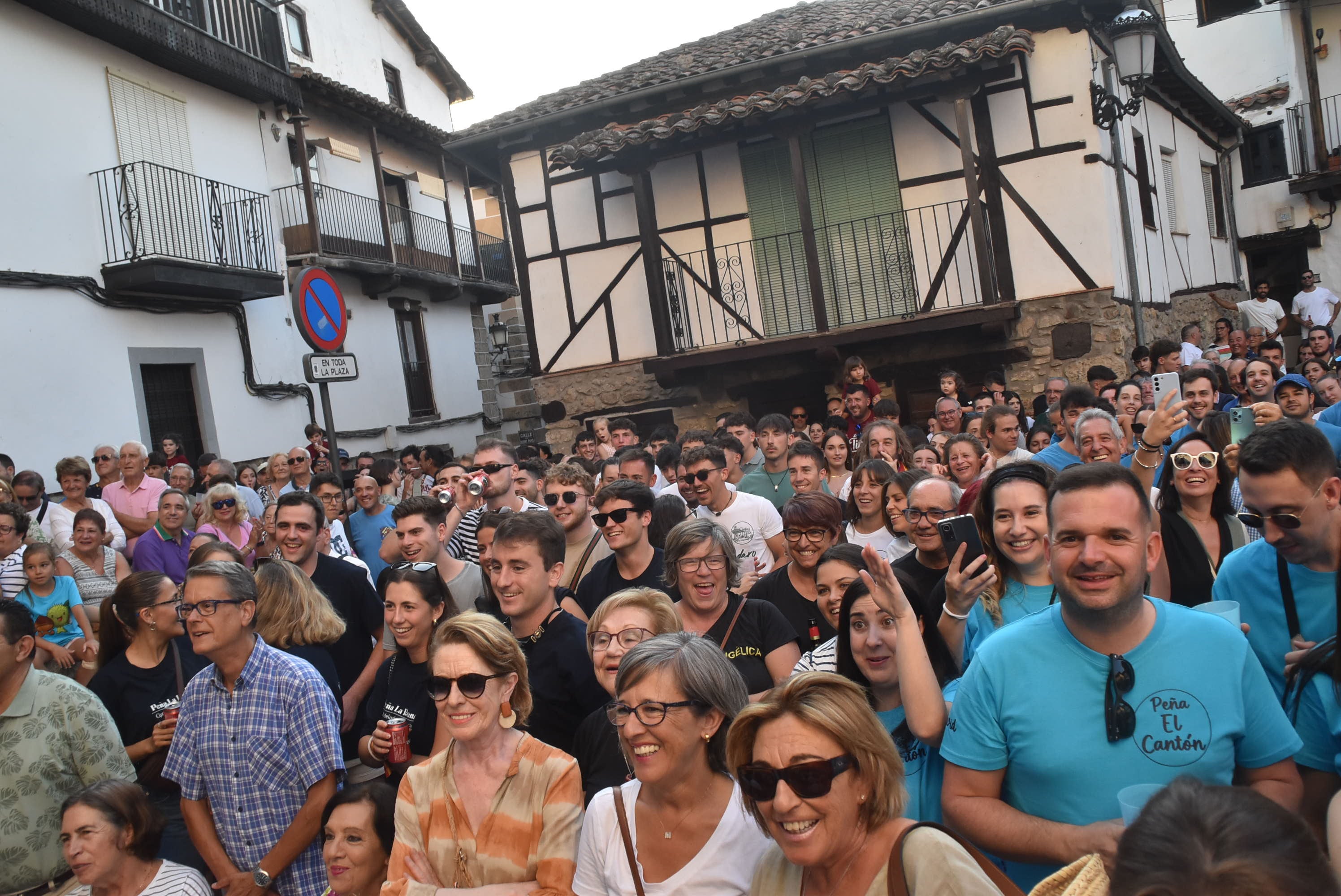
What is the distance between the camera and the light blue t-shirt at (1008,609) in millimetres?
3287

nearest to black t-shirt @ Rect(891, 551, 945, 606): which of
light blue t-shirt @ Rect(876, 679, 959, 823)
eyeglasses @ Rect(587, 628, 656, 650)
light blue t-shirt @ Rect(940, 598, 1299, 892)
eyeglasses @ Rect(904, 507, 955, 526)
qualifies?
eyeglasses @ Rect(904, 507, 955, 526)

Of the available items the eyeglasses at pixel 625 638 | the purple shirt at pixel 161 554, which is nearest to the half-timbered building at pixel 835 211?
the purple shirt at pixel 161 554

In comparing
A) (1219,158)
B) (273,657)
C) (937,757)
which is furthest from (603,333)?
(1219,158)

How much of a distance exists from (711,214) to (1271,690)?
12752mm

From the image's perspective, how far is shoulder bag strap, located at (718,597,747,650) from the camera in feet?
13.4

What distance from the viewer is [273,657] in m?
4.13

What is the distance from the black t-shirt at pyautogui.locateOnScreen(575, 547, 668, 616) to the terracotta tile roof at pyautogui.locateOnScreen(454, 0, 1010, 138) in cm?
1012

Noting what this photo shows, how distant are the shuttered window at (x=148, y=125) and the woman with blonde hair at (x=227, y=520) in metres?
Answer: 7.89

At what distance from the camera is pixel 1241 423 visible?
4.95m

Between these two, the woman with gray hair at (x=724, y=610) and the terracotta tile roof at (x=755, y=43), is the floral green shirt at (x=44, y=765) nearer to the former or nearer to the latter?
the woman with gray hair at (x=724, y=610)

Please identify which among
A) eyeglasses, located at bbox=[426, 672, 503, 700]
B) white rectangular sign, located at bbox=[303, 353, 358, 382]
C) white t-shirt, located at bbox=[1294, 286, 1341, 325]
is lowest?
eyeglasses, located at bbox=[426, 672, 503, 700]

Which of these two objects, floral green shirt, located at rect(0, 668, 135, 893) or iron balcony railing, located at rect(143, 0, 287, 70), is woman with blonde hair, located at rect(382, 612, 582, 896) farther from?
iron balcony railing, located at rect(143, 0, 287, 70)

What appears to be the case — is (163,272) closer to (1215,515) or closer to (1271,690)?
(1215,515)

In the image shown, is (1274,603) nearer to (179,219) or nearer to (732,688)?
(732,688)
